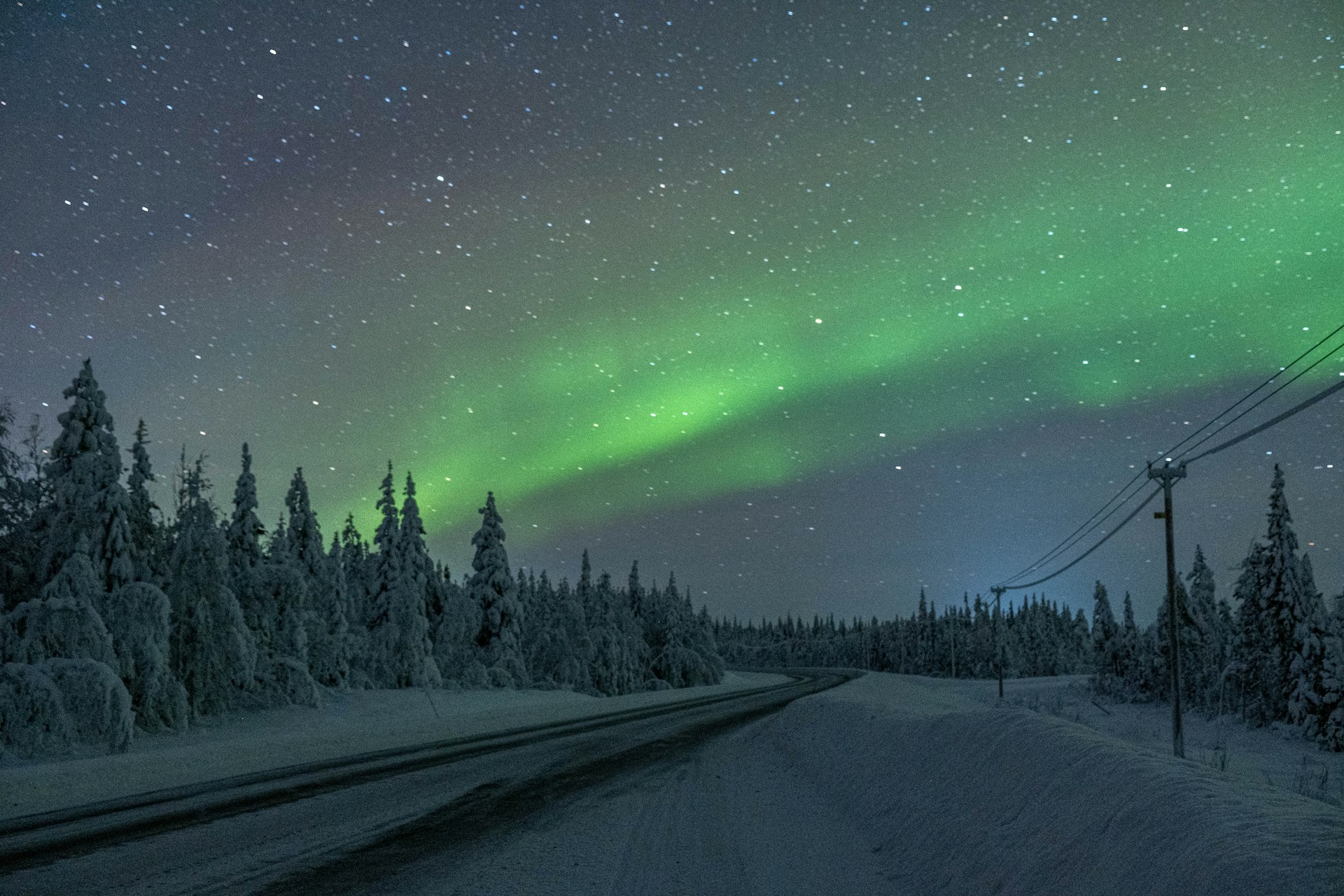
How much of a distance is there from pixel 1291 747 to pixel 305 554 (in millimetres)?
50109

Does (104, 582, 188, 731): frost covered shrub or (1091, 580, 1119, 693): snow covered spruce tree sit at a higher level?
(104, 582, 188, 731): frost covered shrub

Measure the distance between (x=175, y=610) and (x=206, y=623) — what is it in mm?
943

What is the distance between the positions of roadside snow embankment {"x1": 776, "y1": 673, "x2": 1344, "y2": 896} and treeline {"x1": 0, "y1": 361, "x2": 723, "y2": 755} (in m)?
17.5

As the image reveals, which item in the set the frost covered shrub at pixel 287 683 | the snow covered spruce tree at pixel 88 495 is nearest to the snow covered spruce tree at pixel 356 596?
the frost covered shrub at pixel 287 683

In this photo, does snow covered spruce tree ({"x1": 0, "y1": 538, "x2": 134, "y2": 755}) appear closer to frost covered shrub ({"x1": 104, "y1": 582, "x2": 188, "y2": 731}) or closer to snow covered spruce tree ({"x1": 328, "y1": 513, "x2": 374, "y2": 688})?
frost covered shrub ({"x1": 104, "y1": 582, "x2": 188, "y2": 731})

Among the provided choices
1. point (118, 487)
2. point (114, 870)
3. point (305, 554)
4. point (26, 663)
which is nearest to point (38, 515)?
point (118, 487)

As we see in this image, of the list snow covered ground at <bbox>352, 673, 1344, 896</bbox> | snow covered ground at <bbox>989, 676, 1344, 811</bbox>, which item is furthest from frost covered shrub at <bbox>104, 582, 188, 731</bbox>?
snow covered ground at <bbox>989, 676, 1344, 811</bbox>

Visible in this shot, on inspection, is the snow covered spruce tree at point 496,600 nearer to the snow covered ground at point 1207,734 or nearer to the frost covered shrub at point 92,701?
the snow covered ground at point 1207,734

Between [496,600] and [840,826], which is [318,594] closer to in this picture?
[496,600]

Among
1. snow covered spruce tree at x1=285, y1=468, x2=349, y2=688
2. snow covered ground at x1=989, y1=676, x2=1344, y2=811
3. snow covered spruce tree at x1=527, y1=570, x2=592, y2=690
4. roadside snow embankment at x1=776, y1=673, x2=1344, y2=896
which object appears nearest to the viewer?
roadside snow embankment at x1=776, y1=673, x2=1344, y2=896

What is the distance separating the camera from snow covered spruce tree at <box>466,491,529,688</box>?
53.0m

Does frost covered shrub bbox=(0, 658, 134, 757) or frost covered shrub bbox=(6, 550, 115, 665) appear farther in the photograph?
frost covered shrub bbox=(6, 550, 115, 665)

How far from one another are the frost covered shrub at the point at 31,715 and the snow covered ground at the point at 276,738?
49cm

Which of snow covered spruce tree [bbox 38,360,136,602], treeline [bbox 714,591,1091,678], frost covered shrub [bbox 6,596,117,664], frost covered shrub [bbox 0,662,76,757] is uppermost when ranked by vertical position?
snow covered spruce tree [bbox 38,360,136,602]
